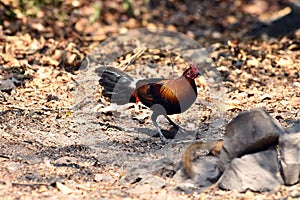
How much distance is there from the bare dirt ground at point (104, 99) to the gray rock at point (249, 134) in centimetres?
26

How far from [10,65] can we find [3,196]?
3036 millimetres

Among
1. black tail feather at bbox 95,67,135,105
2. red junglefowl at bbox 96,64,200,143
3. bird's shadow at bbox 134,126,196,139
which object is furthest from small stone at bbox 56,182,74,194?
black tail feather at bbox 95,67,135,105

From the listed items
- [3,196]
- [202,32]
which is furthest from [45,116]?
[202,32]

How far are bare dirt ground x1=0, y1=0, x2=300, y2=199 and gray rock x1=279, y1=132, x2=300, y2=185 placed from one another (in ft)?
0.22

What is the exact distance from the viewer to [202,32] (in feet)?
31.0

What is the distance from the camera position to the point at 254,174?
374 centimetres

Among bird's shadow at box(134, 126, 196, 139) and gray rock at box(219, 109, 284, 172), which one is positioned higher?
gray rock at box(219, 109, 284, 172)

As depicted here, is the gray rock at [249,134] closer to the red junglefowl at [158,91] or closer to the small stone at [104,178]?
the small stone at [104,178]

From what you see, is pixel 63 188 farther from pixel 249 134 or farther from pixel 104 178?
pixel 249 134

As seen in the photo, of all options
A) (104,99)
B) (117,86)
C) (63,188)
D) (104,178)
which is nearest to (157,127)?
(117,86)

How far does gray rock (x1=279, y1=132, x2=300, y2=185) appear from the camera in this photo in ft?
12.1

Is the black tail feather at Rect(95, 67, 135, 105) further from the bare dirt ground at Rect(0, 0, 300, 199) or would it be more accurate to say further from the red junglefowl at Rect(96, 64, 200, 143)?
the bare dirt ground at Rect(0, 0, 300, 199)

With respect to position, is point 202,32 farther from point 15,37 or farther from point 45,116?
point 45,116

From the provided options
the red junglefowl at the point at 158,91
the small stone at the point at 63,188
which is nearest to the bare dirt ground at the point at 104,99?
the small stone at the point at 63,188
